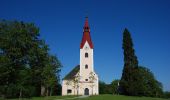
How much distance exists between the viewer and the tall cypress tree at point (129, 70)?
54.3 metres

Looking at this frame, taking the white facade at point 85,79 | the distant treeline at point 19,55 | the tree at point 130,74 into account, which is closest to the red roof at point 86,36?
the white facade at point 85,79

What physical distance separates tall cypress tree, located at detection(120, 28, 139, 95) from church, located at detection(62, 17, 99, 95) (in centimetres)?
1002

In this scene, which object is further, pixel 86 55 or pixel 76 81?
pixel 86 55

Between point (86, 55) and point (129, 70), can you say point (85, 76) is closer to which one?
point (86, 55)

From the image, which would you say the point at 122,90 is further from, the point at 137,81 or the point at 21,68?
the point at 21,68

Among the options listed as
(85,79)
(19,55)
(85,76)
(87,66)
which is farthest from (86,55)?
(19,55)

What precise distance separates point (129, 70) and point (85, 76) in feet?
46.2

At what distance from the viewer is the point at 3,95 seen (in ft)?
157

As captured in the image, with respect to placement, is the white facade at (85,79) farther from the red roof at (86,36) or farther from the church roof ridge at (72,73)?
the church roof ridge at (72,73)

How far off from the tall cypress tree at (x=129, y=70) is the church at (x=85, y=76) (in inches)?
394

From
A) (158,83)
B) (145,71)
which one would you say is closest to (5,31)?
(145,71)

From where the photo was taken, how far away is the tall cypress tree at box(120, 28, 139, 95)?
54344 mm

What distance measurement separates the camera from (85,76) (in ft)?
216

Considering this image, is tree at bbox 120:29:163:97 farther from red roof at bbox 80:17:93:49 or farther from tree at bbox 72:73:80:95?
tree at bbox 72:73:80:95
